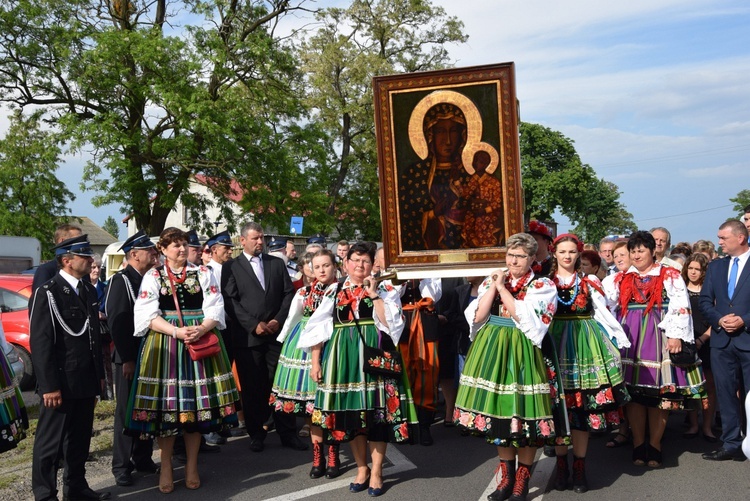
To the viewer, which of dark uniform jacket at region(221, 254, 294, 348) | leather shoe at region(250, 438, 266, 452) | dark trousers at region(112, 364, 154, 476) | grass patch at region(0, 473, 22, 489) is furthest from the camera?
dark uniform jacket at region(221, 254, 294, 348)

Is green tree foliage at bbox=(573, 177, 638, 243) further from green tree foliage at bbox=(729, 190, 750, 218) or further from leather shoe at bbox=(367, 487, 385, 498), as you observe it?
leather shoe at bbox=(367, 487, 385, 498)

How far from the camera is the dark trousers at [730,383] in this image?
6.50 m

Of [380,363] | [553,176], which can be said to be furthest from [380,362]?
[553,176]

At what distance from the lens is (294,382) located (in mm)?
6430

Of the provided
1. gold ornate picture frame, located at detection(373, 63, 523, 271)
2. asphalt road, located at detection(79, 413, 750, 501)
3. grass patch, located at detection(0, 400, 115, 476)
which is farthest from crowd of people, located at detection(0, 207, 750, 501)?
grass patch, located at detection(0, 400, 115, 476)

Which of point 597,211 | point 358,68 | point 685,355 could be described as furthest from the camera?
point 597,211

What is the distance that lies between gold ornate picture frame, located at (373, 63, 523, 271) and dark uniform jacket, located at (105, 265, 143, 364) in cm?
215

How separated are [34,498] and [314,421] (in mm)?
2157

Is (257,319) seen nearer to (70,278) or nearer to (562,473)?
(70,278)

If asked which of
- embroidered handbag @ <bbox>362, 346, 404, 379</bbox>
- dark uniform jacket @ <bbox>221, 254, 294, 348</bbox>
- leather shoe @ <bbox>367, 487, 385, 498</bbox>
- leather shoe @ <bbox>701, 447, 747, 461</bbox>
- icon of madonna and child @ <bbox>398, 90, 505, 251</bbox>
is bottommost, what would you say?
leather shoe @ <bbox>701, 447, 747, 461</bbox>

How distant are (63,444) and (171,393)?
927 millimetres

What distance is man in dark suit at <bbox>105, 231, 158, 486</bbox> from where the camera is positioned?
610cm

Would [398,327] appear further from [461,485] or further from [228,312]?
[228,312]

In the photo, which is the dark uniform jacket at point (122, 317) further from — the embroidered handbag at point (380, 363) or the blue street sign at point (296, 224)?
the blue street sign at point (296, 224)
